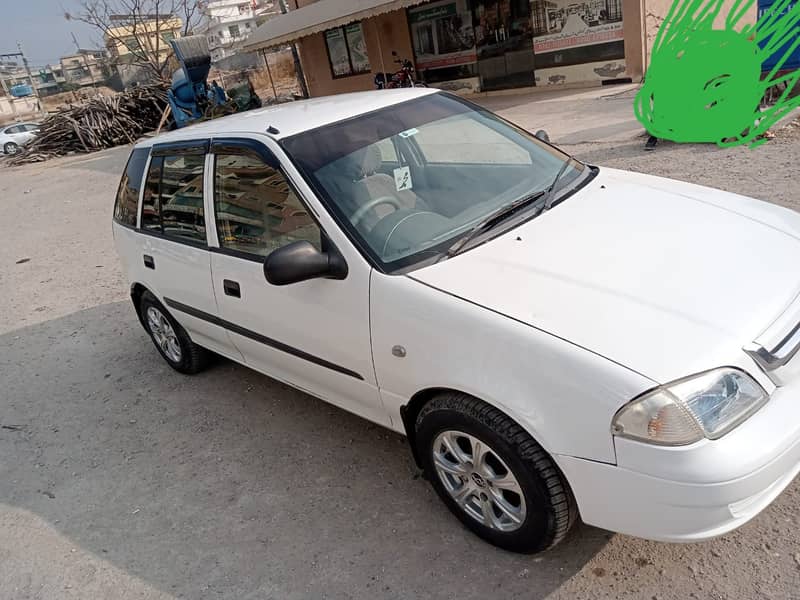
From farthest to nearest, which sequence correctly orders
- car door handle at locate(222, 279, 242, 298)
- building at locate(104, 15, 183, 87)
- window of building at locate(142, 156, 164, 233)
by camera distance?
building at locate(104, 15, 183, 87) → window of building at locate(142, 156, 164, 233) → car door handle at locate(222, 279, 242, 298)

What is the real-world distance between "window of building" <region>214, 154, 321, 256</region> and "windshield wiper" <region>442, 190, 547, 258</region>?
63 cm

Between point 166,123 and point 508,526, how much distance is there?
21.0m

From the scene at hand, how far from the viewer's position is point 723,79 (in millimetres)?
7613

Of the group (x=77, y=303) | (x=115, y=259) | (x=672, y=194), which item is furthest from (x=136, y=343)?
(x=672, y=194)

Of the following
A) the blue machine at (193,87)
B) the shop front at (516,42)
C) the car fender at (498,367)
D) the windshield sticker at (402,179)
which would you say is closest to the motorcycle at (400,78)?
the shop front at (516,42)

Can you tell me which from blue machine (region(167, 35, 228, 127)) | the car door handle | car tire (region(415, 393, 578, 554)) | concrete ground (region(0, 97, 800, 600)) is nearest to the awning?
blue machine (region(167, 35, 228, 127))

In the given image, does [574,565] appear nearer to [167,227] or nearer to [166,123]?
[167,227]

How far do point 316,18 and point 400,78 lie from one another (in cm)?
292

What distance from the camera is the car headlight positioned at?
201 centimetres

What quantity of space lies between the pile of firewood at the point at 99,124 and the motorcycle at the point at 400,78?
7.97 meters

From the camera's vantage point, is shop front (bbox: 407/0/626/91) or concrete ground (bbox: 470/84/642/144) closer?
concrete ground (bbox: 470/84/642/144)

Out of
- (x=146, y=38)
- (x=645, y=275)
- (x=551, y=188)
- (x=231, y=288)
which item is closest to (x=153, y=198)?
(x=231, y=288)

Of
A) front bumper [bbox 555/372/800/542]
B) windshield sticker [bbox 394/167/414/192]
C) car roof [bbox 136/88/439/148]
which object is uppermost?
car roof [bbox 136/88/439/148]

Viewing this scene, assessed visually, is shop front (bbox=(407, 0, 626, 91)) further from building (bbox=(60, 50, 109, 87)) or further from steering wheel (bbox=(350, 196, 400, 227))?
building (bbox=(60, 50, 109, 87))
